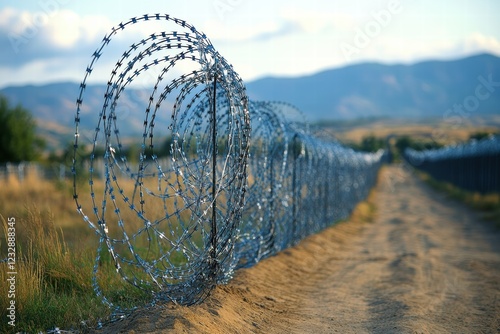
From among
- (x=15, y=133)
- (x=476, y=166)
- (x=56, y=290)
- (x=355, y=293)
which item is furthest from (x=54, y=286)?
(x=15, y=133)

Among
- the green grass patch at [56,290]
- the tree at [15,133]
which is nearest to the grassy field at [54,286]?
the green grass patch at [56,290]

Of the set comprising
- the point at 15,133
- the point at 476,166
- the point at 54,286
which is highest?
the point at 15,133

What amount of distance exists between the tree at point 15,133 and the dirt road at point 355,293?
2842 cm

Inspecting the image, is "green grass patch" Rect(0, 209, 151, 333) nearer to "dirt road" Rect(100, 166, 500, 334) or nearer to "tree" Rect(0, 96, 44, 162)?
"dirt road" Rect(100, 166, 500, 334)

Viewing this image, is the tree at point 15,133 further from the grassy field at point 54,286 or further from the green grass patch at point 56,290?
the green grass patch at point 56,290

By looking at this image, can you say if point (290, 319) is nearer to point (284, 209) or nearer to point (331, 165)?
point (284, 209)

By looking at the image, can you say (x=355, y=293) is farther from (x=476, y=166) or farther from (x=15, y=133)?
(x=15, y=133)

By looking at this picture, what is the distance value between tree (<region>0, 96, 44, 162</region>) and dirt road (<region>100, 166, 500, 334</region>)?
28.4m

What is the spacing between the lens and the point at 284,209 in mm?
9914

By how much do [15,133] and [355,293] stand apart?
108 feet

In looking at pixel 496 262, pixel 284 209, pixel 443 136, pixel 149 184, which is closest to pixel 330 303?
pixel 284 209

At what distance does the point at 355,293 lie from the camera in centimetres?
809

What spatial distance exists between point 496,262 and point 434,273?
1.98 m

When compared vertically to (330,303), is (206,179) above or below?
above
